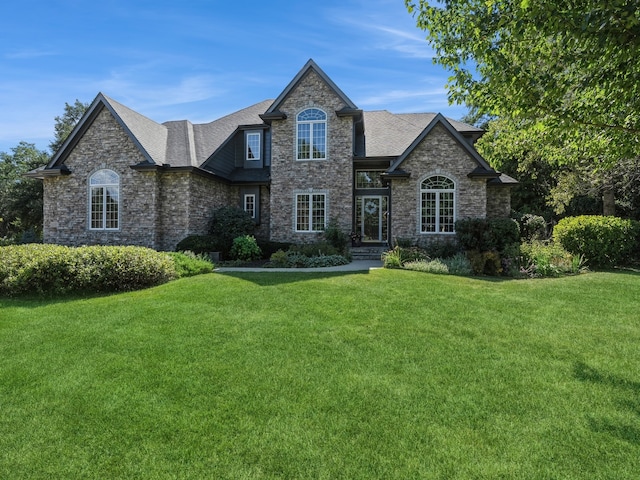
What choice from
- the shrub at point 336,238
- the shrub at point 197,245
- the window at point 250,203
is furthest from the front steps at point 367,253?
the shrub at point 197,245

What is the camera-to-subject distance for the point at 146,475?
9.82 ft

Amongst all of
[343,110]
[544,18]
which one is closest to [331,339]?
[544,18]

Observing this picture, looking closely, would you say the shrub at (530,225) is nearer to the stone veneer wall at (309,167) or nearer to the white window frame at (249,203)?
the stone veneer wall at (309,167)

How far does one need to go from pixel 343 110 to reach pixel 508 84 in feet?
41.5

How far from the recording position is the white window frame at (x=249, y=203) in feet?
66.8

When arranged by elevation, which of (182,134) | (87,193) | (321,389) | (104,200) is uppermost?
(182,134)

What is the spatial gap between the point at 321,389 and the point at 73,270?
848cm

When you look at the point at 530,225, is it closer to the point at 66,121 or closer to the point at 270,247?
the point at 270,247

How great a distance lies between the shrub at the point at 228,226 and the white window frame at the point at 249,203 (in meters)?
1.87

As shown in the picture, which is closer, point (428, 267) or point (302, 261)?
point (428, 267)

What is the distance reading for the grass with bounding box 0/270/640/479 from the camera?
3.16 m

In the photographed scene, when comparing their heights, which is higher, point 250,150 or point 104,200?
point 250,150

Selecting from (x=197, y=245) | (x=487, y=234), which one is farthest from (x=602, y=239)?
(x=197, y=245)

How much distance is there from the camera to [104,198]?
17.7m
